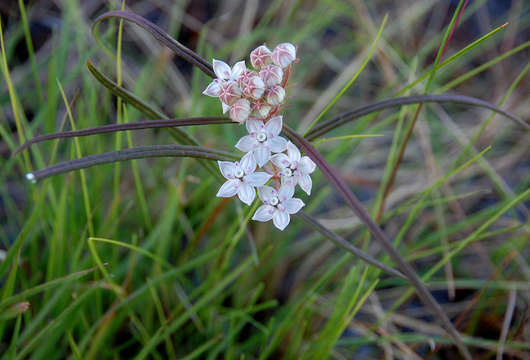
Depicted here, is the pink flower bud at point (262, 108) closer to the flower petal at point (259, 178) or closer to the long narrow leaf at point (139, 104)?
the flower petal at point (259, 178)

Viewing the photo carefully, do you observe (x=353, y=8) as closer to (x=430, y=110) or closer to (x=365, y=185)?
(x=430, y=110)

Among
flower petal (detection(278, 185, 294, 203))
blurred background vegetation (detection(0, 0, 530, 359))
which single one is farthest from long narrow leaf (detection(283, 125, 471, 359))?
blurred background vegetation (detection(0, 0, 530, 359))

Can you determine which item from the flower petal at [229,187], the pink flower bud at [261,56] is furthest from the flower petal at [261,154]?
the pink flower bud at [261,56]

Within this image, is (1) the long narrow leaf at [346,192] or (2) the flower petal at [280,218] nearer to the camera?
(1) the long narrow leaf at [346,192]

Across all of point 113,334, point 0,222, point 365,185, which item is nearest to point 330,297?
point 365,185

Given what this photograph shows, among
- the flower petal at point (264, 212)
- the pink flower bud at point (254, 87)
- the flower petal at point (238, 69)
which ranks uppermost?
the flower petal at point (238, 69)

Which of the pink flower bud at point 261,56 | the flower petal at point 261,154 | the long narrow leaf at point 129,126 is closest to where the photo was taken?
the long narrow leaf at point 129,126

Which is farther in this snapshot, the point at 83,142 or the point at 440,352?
the point at 440,352
